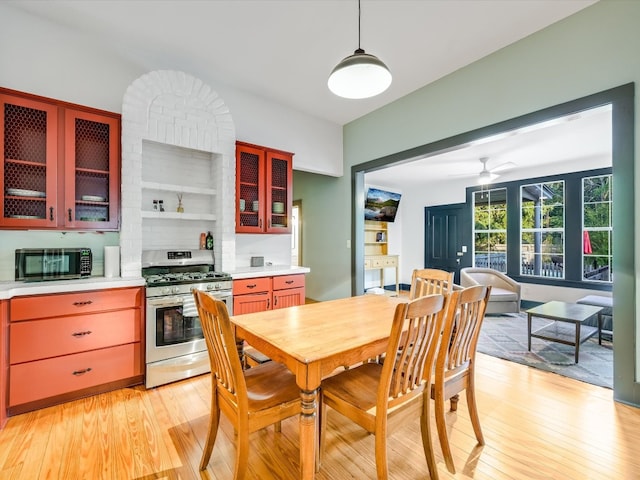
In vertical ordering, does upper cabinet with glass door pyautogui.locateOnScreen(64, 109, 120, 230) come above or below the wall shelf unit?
above

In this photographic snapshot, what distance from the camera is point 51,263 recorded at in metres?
2.43

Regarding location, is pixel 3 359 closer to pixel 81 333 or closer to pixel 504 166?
pixel 81 333

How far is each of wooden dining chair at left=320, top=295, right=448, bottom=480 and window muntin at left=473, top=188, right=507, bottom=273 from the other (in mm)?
5662

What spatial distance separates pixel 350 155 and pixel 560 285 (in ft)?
14.7

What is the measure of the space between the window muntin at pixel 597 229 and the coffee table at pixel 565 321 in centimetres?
167

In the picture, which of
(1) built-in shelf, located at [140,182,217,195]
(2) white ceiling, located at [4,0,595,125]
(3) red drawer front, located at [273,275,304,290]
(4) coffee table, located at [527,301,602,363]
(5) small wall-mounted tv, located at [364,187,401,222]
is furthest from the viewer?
(5) small wall-mounted tv, located at [364,187,401,222]

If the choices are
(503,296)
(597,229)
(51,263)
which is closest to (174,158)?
(51,263)

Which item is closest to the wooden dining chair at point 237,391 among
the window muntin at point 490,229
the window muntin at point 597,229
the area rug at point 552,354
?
the area rug at point 552,354

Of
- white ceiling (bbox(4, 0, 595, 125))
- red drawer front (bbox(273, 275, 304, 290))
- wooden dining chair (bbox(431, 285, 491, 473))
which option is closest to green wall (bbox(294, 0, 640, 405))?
white ceiling (bbox(4, 0, 595, 125))

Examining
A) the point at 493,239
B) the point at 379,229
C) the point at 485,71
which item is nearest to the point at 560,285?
the point at 493,239

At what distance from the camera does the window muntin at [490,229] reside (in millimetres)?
6242

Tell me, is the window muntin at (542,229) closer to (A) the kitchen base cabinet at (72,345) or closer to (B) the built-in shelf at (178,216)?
(B) the built-in shelf at (178,216)

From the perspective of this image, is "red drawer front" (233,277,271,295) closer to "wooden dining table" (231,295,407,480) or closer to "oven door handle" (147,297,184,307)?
"oven door handle" (147,297,184,307)

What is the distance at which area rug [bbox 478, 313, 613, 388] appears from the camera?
2849 mm
